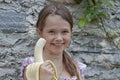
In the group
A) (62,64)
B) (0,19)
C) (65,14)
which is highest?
(65,14)

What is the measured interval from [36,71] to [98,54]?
1221mm

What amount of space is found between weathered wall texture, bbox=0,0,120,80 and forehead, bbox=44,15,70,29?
0.55 m

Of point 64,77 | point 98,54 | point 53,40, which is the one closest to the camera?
point 53,40

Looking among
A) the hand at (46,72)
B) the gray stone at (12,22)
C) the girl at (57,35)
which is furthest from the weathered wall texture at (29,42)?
the hand at (46,72)

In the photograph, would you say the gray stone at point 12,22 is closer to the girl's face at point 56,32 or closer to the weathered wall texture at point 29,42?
the weathered wall texture at point 29,42

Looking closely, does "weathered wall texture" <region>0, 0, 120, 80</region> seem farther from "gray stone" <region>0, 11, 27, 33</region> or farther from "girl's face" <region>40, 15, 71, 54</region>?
"girl's face" <region>40, 15, 71, 54</region>

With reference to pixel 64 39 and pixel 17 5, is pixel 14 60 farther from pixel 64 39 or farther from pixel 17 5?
pixel 64 39

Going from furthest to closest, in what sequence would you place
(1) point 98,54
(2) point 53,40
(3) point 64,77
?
(1) point 98,54, (3) point 64,77, (2) point 53,40

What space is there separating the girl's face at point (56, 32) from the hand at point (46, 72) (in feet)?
1.15

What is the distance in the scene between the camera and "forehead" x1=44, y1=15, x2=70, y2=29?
1.44 metres

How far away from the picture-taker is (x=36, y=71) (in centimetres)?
105

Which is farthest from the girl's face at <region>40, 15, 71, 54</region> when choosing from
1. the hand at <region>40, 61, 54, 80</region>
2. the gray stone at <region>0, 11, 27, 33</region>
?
the gray stone at <region>0, 11, 27, 33</region>

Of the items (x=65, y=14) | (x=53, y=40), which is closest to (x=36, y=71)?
(x=53, y=40)

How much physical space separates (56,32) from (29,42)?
627 millimetres
